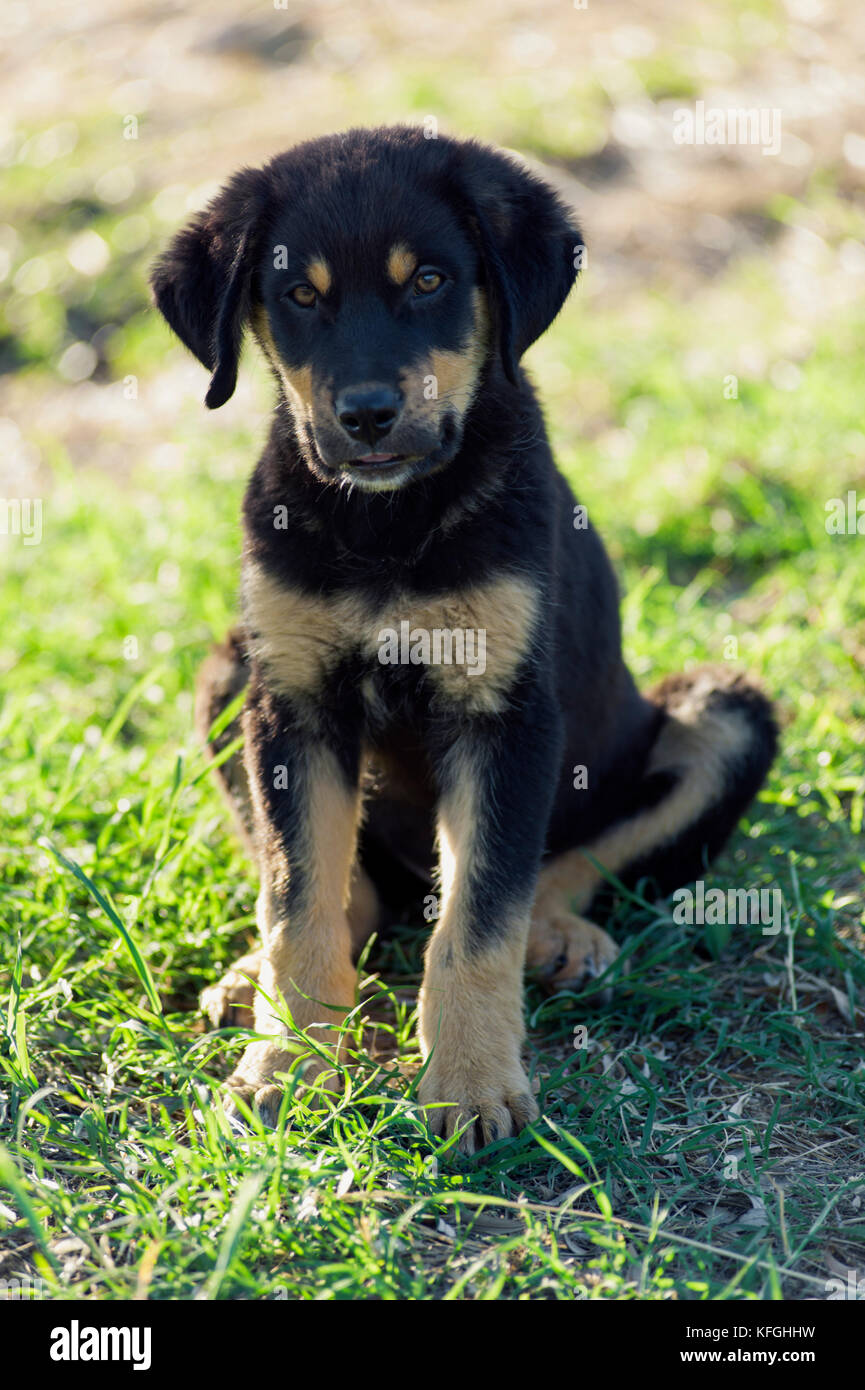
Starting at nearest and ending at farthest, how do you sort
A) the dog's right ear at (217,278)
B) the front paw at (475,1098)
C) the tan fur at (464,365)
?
the front paw at (475,1098) < the tan fur at (464,365) < the dog's right ear at (217,278)

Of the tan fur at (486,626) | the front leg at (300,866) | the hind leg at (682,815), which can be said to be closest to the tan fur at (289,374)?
the tan fur at (486,626)

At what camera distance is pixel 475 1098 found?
10.1 feet

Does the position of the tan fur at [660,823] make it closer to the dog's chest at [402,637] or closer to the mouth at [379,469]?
the dog's chest at [402,637]

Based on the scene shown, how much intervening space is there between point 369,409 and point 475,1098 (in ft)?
5.26

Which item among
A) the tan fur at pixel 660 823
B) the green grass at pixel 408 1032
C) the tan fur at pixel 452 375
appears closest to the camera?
the green grass at pixel 408 1032

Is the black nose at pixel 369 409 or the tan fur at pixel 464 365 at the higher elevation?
the tan fur at pixel 464 365

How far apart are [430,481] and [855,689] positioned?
8.11ft

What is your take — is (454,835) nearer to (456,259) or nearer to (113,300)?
(456,259)

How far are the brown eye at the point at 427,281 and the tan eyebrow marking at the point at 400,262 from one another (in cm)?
3

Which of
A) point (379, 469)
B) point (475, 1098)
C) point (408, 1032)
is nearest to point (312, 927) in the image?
point (408, 1032)

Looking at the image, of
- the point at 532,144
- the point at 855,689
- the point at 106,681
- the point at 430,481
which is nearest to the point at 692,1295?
the point at 430,481

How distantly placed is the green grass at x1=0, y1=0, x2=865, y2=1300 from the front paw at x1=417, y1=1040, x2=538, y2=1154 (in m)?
0.06

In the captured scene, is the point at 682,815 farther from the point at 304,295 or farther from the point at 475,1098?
the point at 304,295

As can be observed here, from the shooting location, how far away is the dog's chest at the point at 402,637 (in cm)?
328
